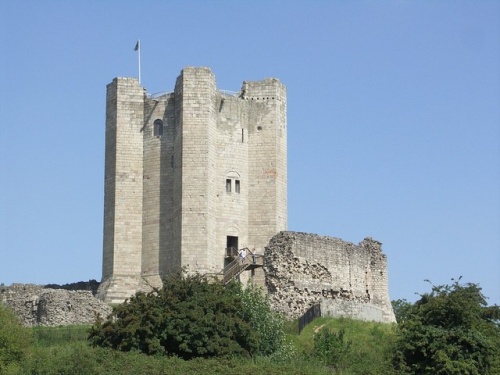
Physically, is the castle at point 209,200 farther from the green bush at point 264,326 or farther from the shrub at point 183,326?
the shrub at point 183,326

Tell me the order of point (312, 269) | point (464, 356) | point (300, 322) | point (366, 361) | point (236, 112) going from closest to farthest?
point (464, 356) < point (366, 361) < point (300, 322) < point (312, 269) < point (236, 112)

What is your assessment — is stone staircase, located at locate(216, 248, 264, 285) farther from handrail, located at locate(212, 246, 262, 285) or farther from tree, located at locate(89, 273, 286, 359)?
tree, located at locate(89, 273, 286, 359)

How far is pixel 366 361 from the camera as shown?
44438 millimetres

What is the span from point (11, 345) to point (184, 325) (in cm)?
480

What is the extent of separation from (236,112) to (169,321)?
17032 millimetres

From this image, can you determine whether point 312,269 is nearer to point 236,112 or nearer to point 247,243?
point 247,243

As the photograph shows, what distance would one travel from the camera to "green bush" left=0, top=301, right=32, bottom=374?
41.0m

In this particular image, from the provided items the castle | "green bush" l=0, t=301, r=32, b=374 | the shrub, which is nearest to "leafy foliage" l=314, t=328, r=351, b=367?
the shrub

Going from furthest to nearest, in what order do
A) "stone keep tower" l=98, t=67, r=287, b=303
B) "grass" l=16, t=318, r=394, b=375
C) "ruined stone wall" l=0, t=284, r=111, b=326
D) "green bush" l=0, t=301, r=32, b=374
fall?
"stone keep tower" l=98, t=67, r=287, b=303
"ruined stone wall" l=0, t=284, r=111, b=326
"green bush" l=0, t=301, r=32, b=374
"grass" l=16, t=318, r=394, b=375

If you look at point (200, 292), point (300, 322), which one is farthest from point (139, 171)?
point (200, 292)

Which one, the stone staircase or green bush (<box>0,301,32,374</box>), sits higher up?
the stone staircase

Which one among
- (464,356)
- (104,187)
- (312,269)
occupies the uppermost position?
(104,187)

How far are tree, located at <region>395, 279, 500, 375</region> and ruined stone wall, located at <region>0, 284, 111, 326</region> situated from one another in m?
12.5

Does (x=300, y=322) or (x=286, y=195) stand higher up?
(x=286, y=195)
